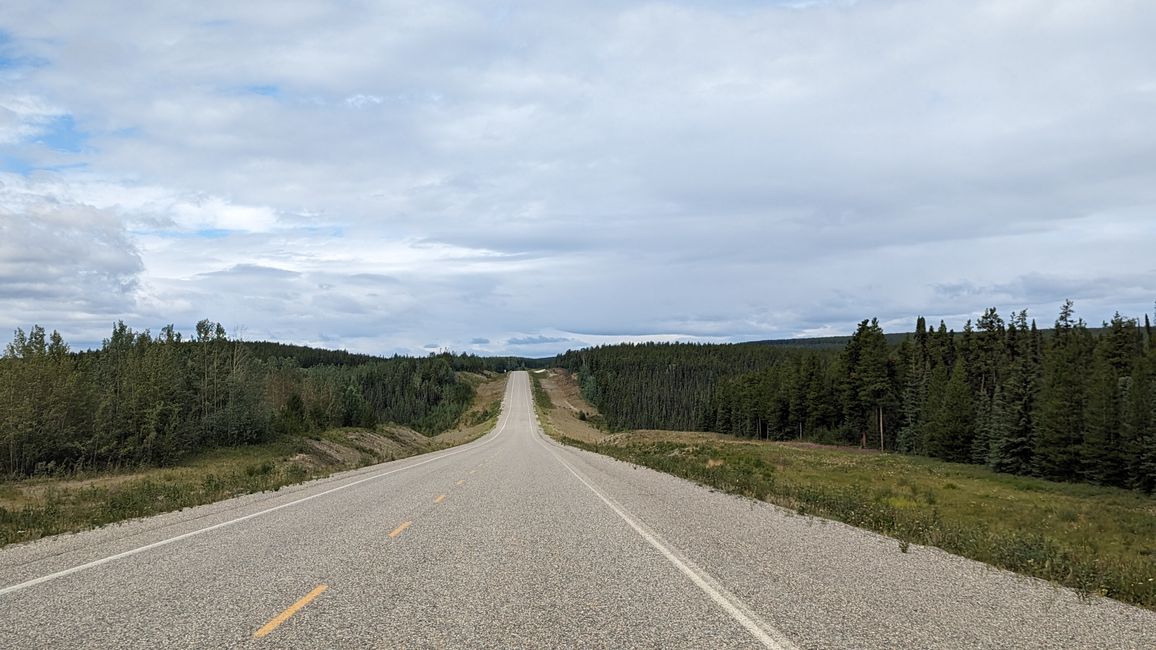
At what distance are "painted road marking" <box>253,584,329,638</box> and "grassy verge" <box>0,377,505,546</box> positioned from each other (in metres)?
8.57

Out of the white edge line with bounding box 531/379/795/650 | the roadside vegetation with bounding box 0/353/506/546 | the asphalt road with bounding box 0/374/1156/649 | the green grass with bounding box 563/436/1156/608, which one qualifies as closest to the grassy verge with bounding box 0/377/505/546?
the roadside vegetation with bounding box 0/353/506/546

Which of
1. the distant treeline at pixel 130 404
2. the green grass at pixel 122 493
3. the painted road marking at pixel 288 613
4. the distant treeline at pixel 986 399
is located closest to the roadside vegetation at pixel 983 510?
the distant treeline at pixel 986 399

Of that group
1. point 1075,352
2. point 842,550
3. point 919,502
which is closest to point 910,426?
point 1075,352

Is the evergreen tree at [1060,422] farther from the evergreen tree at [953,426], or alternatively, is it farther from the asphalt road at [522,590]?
the asphalt road at [522,590]

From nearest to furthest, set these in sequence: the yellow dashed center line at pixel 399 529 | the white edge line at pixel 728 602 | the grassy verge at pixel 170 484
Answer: the white edge line at pixel 728 602
the yellow dashed center line at pixel 399 529
the grassy verge at pixel 170 484

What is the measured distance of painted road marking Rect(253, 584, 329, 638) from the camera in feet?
20.9

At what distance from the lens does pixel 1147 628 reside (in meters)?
6.95

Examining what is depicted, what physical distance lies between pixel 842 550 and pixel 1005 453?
5648 centimetres

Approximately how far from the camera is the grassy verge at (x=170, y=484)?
1589 centimetres

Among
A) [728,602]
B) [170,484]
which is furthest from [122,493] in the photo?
[728,602]

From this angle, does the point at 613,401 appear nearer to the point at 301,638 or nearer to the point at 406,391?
the point at 406,391

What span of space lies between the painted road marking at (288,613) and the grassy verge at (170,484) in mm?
8575

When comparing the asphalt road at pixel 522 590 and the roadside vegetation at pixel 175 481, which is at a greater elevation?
the asphalt road at pixel 522 590

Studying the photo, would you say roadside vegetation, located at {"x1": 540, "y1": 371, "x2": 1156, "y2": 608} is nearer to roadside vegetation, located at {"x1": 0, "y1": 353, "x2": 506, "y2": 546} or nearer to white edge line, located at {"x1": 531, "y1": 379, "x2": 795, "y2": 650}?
white edge line, located at {"x1": 531, "y1": 379, "x2": 795, "y2": 650}
